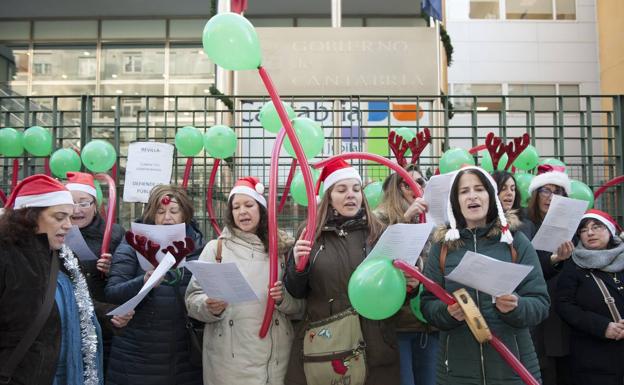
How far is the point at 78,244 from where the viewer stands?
11.5 feet

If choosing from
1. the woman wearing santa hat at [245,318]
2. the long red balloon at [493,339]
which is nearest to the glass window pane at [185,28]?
the woman wearing santa hat at [245,318]

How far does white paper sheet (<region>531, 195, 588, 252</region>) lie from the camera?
3.42 meters

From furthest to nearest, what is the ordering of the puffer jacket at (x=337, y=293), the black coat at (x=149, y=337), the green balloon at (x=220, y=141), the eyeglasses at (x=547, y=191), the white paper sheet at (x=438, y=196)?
the green balloon at (x=220, y=141)
the eyeglasses at (x=547, y=191)
the white paper sheet at (x=438, y=196)
the black coat at (x=149, y=337)
the puffer jacket at (x=337, y=293)

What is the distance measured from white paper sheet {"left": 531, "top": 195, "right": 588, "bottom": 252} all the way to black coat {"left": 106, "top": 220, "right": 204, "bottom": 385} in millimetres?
2053

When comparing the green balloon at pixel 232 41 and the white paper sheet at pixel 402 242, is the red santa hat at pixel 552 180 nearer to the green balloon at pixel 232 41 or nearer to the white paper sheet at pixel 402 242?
the white paper sheet at pixel 402 242

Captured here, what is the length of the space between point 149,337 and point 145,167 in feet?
7.59

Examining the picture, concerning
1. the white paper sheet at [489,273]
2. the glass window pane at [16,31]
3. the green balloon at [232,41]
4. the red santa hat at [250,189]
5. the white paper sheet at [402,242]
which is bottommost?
the white paper sheet at [489,273]

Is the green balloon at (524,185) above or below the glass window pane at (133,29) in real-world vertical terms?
below

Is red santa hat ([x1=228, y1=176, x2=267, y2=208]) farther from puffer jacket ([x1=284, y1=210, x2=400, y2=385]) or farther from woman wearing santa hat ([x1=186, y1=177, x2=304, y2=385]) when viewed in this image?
puffer jacket ([x1=284, y1=210, x2=400, y2=385])

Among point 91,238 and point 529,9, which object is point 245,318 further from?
point 529,9

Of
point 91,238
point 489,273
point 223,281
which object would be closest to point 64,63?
point 91,238

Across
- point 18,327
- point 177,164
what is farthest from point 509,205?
point 177,164

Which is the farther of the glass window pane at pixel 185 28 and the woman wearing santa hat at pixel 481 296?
the glass window pane at pixel 185 28

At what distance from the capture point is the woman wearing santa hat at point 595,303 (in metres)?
3.41
